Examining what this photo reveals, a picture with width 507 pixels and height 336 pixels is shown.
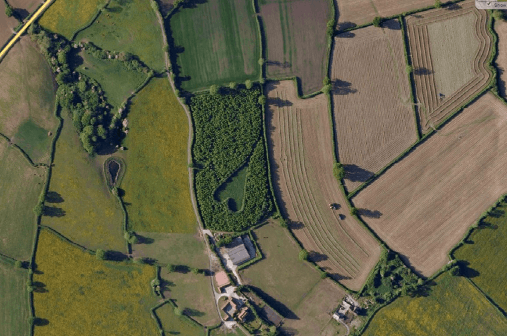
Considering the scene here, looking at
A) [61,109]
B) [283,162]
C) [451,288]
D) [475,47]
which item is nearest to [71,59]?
[61,109]

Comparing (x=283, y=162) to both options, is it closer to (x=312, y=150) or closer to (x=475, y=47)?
(x=312, y=150)

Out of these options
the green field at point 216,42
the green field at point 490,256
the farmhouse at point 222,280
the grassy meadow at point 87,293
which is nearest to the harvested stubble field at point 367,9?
the green field at point 216,42

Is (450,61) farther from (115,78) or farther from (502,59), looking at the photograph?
(115,78)

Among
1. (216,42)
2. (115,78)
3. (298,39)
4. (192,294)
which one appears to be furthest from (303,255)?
(115,78)

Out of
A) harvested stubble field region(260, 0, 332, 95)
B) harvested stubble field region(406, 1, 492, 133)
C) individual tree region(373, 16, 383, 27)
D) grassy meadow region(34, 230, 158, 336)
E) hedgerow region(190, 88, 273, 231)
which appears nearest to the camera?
individual tree region(373, 16, 383, 27)

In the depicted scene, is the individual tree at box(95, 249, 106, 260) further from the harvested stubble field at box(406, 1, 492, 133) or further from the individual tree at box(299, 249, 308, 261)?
the harvested stubble field at box(406, 1, 492, 133)

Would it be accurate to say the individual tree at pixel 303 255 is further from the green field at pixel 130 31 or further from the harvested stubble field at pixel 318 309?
the green field at pixel 130 31

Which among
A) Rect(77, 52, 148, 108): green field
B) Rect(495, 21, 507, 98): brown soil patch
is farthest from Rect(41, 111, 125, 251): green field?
Rect(495, 21, 507, 98): brown soil patch
